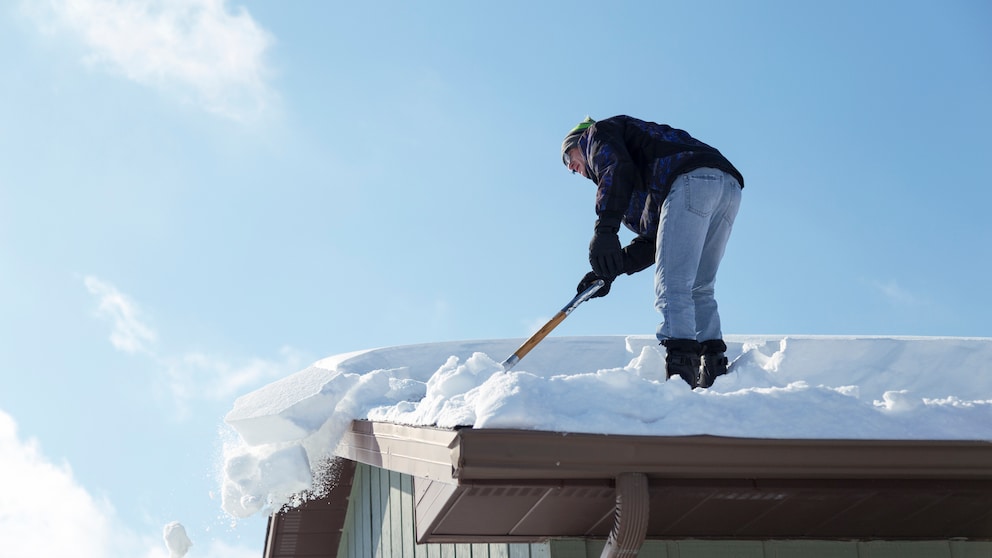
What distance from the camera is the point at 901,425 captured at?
248 cm

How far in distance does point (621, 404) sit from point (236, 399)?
7.87 feet

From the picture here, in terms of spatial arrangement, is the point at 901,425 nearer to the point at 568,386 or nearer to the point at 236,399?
the point at 568,386

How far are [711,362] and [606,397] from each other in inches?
73.0

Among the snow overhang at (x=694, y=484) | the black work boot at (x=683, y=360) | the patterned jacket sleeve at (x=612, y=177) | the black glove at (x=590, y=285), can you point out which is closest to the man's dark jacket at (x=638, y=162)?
the patterned jacket sleeve at (x=612, y=177)

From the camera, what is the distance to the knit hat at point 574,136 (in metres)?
4.42

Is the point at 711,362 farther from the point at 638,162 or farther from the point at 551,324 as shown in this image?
the point at 638,162

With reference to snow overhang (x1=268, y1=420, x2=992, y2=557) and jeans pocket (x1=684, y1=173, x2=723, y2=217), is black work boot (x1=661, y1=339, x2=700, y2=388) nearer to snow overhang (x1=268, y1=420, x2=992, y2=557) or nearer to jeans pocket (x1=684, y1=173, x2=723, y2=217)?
jeans pocket (x1=684, y1=173, x2=723, y2=217)

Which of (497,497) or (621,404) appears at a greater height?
(621,404)

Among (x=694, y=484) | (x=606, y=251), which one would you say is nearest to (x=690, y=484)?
(x=694, y=484)

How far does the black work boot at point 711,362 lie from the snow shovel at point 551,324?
0.57 metres

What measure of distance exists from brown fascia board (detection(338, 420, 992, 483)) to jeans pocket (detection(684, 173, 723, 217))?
1678mm

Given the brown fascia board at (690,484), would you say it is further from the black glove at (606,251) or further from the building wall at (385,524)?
the black glove at (606,251)

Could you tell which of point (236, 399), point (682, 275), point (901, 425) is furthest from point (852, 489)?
point (236, 399)

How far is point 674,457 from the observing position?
232 cm
